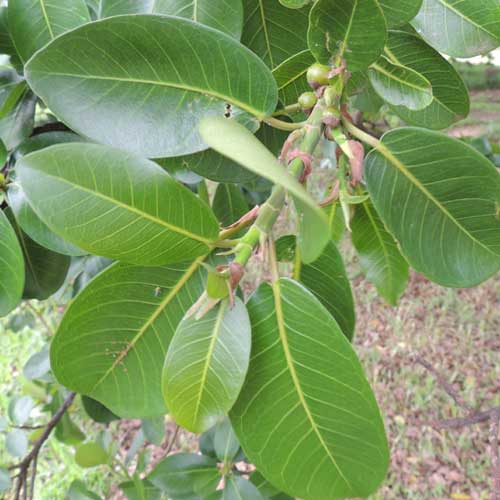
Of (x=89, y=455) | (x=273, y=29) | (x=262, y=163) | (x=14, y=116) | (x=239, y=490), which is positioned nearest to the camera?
(x=262, y=163)

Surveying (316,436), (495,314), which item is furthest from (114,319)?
(495,314)

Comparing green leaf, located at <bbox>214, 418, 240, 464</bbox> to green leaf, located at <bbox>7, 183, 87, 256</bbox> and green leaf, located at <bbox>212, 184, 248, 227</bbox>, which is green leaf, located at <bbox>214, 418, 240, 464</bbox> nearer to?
green leaf, located at <bbox>212, 184, 248, 227</bbox>

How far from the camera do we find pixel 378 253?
0.80 metres

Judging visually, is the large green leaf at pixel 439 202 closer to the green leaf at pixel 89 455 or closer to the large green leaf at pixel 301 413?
the large green leaf at pixel 301 413

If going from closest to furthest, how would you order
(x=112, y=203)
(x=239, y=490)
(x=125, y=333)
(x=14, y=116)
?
(x=112, y=203), (x=125, y=333), (x=14, y=116), (x=239, y=490)

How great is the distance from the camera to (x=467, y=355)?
2.65 meters

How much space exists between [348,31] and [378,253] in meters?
0.38

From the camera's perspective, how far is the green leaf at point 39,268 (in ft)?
2.53

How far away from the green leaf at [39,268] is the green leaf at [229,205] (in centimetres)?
32

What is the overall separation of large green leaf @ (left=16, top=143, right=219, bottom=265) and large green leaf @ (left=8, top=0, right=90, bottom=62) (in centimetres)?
27

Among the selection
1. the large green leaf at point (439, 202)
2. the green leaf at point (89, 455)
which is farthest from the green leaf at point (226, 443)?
the large green leaf at point (439, 202)

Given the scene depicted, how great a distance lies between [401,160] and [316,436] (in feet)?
0.97

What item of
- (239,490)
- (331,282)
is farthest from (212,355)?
(239,490)

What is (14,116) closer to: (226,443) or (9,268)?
(9,268)
